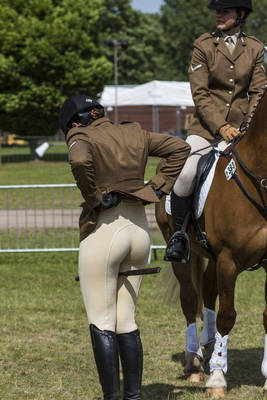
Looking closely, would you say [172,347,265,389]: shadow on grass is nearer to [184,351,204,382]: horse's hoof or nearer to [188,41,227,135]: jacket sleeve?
[184,351,204,382]: horse's hoof

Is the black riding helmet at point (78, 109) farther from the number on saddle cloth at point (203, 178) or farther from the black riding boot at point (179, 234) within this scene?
the black riding boot at point (179, 234)

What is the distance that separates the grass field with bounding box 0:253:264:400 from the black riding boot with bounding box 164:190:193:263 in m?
1.01

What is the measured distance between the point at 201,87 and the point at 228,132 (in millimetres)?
480

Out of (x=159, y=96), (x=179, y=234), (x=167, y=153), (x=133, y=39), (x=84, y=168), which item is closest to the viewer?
(x=84, y=168)

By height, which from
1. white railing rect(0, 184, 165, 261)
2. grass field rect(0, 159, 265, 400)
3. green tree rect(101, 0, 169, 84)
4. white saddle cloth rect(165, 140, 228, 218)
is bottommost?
green tree rect(101, 0, 169, 84)

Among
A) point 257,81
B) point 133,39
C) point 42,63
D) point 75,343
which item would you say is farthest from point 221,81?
point 133,39

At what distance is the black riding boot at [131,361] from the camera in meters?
4.98

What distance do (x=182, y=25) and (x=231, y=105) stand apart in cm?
6236

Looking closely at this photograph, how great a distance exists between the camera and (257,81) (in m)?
6.15

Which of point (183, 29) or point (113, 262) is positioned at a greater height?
point (113, 262)

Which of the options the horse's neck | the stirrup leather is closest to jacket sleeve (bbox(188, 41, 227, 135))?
the horse's neck

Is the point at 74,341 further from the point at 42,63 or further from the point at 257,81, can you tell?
the point at 42,63

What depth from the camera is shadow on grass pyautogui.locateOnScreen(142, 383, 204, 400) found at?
5.90 metres

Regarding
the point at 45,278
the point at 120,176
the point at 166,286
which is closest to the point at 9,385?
the point at 166,286
